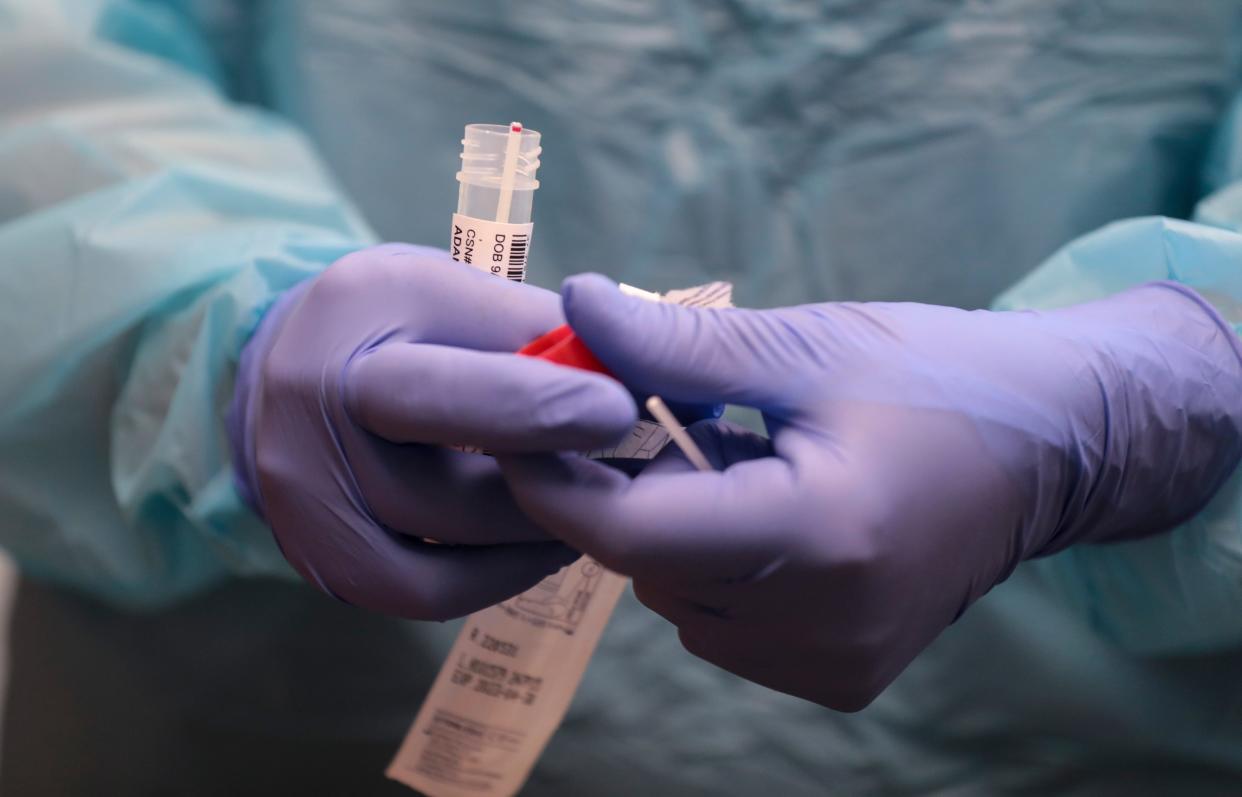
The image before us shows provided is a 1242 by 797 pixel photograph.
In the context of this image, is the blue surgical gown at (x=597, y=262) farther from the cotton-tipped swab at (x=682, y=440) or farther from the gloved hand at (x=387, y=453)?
the cotton-tipped swab at (x=682, y=440)

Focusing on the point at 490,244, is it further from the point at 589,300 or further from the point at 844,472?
the point at 844,472

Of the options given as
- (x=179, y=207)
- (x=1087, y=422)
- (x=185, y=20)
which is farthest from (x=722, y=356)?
(x=185, y=20)

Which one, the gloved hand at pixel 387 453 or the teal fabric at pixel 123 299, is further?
the teal fabric at pixel 123 299

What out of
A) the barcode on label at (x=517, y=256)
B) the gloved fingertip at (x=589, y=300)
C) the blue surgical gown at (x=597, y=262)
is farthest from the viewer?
the blue surgical gown at (x=597, y=262)

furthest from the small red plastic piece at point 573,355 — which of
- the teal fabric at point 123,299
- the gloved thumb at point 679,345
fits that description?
the teal fabric at point 123,299

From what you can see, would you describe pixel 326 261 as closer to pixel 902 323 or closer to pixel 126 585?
pixel 126 585

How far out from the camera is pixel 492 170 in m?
0.53

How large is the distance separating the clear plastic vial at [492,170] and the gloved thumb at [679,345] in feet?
0.31

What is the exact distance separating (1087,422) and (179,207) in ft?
2.13

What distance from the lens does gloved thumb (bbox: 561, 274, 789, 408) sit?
448mm

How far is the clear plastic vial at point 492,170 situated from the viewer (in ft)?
1.73

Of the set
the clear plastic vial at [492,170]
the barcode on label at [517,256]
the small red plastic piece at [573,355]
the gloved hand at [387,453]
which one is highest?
the clear plastic vial at [492,170]

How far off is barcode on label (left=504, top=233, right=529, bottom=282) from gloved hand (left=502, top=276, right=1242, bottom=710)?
0.12m

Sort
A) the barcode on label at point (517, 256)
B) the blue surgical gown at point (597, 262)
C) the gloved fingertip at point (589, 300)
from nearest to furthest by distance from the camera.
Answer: the gloved fingertip at point (589, 300) < the barcode on label at point (517, 256) < the blue surgical gown at point (597, 262)
